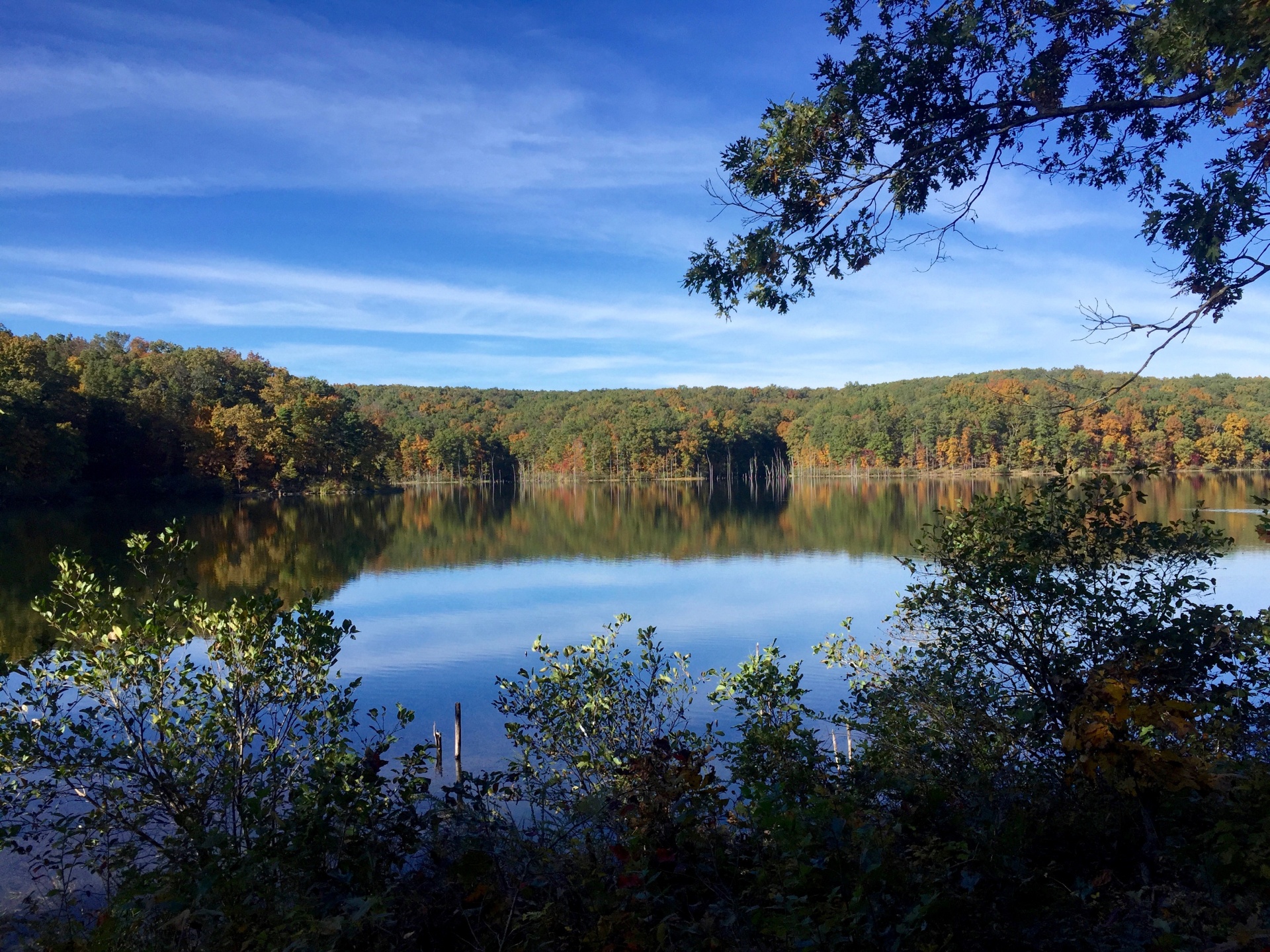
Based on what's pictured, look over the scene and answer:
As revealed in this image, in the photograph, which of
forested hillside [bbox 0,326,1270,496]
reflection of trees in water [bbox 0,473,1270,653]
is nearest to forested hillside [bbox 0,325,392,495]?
forested hillside [bbox 0,326,1270,496]

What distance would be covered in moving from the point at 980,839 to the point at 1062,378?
3927 mm

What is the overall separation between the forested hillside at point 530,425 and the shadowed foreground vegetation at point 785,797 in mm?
1121

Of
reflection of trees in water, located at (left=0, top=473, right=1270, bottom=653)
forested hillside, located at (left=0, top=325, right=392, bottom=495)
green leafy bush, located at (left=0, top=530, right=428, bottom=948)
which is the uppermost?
forested hillside, located at (left=0, top=325, right=392, bottom=495)

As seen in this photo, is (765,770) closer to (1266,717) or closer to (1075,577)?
(1075,577)

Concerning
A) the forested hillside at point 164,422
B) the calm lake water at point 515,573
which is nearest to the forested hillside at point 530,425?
the forested hillside at point 164,422

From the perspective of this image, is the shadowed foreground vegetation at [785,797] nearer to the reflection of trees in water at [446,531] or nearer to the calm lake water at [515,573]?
the calm lake water at [515,573]

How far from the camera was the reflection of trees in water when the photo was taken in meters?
24.7

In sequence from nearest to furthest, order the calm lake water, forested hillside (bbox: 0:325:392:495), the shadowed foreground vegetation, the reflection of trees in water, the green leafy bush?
1. the shadowed foreground vegetation
2. the green leafy bush
3. the calm lake water
4. the reflection of trees in water
5. forested hillside (bbox: 0:325:392:495)

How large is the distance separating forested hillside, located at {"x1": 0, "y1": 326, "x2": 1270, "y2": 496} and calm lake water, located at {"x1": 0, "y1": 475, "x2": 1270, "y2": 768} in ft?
21.0

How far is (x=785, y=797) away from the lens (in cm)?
382

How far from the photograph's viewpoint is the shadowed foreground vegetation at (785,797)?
2.91m

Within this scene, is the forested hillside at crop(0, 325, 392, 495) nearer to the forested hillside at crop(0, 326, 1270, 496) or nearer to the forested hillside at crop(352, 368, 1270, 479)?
the forested hillside at crop(0, 326, 1270, 496)

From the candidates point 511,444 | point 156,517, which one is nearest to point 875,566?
point 156,517

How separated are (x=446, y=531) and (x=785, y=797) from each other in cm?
3951
